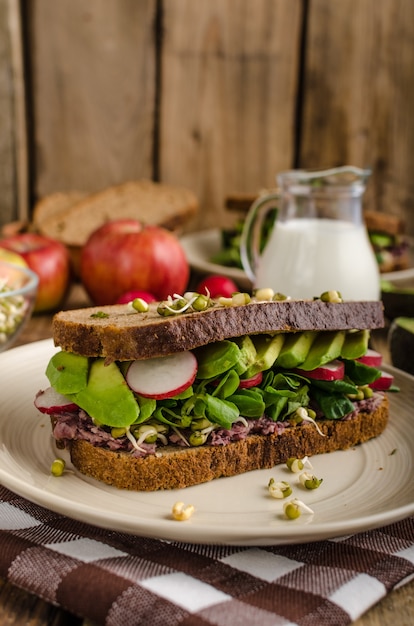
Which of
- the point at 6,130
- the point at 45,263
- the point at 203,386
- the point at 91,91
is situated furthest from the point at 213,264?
the point at 203,386

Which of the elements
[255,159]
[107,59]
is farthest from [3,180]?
[255,159]

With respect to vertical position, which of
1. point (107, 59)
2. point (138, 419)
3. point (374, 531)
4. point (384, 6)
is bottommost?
point (374, 531)

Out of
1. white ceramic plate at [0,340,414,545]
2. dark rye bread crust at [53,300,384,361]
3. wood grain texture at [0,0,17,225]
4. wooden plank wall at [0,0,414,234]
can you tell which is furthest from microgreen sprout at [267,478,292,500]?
wood grain texture at [0,0,17,225]

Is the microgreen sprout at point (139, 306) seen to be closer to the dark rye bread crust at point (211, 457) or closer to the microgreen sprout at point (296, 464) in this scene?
the dark rye bread crust at point (211, 457)

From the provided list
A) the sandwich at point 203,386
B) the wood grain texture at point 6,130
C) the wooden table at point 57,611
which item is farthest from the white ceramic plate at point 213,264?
the wooden table at point 57,611

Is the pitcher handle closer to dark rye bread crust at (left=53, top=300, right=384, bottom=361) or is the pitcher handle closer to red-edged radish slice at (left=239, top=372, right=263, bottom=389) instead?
dark rye bread crust at (left=53, top=300, right=384, bottom=361)

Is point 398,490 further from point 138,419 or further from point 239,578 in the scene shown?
point 138,419

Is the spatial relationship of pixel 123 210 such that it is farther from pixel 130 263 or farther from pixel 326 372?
pixel 326 372
